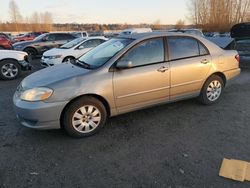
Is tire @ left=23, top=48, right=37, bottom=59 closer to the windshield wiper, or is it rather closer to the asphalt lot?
the asphalt lot

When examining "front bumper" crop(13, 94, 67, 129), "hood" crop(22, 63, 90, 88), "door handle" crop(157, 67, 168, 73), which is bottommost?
"front bumper" crop(13, 94, 67, 129)

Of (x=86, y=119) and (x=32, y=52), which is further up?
(x=32, y=52)

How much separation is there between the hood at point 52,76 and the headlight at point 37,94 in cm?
10

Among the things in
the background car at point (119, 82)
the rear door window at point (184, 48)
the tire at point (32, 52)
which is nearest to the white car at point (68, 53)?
the tire at point (32, 52)

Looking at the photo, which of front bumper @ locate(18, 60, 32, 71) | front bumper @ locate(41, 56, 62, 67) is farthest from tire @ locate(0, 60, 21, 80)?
front bumper @ locate(41, 56, 62, 67)

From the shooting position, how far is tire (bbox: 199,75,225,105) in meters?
5.32

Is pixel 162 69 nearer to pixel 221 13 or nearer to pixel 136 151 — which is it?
pixel 136 151

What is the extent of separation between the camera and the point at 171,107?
5414mm

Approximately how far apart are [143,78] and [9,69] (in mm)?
6416

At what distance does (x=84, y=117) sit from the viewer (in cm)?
407

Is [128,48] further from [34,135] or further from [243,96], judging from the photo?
[243,96]

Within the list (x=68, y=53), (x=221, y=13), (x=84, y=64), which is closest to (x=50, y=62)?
(x=68, y=53)

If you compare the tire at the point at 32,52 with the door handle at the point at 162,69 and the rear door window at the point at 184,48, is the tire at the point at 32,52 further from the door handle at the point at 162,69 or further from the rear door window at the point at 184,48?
the door handle at the point at 162,69

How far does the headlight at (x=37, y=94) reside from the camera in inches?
150
